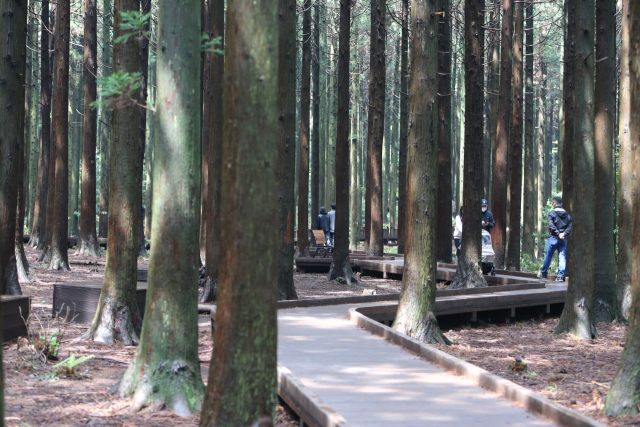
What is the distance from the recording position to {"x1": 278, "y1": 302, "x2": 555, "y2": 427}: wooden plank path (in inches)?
188

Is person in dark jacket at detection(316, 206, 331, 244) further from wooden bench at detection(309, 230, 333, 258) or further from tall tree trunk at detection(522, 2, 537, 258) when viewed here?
tall tree trunk at detection(522, 2, 537, 258)

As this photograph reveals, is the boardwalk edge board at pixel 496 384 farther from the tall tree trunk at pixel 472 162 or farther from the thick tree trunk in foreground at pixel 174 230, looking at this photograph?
the tall tree trunk at pixel 472 162

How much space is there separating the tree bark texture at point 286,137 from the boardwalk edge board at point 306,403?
5.46 metres

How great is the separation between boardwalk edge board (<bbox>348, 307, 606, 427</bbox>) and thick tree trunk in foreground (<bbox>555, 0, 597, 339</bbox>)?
11.5ft

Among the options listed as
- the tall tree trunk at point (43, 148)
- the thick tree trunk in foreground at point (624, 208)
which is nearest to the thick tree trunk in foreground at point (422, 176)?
the thick tree trunk in foreground at point (624, 208)

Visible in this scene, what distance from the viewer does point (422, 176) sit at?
8688 mm

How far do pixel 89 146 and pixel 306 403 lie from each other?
55.9ft

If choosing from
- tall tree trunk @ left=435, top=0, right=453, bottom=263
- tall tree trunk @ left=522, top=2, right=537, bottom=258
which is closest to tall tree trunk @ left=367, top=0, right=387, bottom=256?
tall tree trunk @ left=435, top=0, right=453, bottom=263

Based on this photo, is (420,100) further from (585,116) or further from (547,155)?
(547,155)

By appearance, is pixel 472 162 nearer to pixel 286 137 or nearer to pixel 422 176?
pixel 286 137

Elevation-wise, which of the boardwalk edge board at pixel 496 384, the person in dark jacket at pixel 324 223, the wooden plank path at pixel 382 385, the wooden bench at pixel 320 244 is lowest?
the wooden plank path at pixel 382 385

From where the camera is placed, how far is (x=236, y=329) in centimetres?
401

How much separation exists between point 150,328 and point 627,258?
9.17 metres

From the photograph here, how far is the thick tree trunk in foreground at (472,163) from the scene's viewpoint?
13.4 meters
